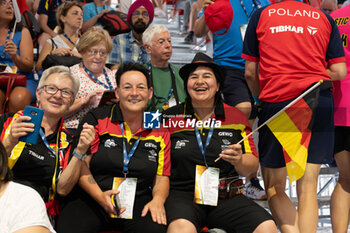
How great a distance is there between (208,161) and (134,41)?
1.96 metres

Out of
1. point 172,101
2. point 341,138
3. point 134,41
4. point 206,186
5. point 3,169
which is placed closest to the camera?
point 3,169

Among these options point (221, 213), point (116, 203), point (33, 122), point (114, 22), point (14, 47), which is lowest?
point (221, 213)

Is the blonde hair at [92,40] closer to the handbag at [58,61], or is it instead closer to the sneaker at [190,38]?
the handbag at [58,61]

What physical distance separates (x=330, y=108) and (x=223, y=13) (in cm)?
114

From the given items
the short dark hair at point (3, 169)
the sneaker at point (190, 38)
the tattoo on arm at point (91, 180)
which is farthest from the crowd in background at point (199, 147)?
the sneaker at point (190, 38)

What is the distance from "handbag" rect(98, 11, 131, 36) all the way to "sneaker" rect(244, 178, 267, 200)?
7.31 ft

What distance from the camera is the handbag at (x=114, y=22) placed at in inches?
193

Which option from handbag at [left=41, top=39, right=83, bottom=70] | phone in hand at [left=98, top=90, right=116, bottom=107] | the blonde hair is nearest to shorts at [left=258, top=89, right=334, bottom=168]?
phone in hand at [left=98, top=90, right=116, bottom=107]

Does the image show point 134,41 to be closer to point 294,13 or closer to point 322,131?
point 294,13

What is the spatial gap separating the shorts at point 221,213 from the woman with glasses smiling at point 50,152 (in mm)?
601

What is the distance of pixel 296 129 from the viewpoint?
2559 mm

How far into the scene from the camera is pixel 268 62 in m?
2.65

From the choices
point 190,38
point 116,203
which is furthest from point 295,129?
point 190,38

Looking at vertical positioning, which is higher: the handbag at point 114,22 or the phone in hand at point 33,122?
the handbag at point 114,22
